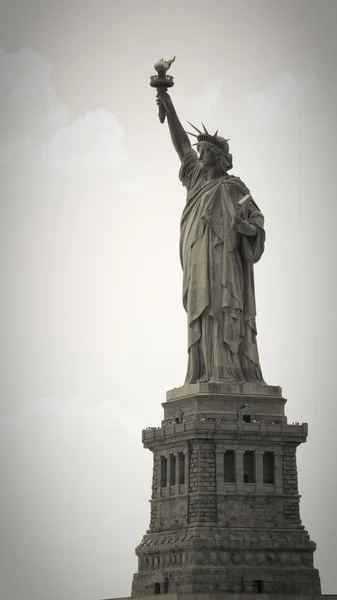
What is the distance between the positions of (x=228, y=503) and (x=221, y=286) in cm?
749

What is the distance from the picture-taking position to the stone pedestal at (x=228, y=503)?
6103 cm

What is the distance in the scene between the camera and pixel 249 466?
62.9 metres

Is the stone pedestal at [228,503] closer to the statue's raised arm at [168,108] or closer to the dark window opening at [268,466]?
the dark window opening at [268,466]

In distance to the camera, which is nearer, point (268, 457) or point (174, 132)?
point (268, 457)

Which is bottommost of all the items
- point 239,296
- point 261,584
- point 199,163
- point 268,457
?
point 261,584

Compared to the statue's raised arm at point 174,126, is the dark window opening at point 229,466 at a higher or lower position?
lower

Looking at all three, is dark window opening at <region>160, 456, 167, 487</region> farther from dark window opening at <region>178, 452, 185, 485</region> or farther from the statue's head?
the statue's head

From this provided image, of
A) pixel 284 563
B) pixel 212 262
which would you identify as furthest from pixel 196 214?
pixel 284 563

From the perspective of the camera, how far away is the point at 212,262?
2547 inches

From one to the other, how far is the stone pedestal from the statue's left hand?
17.5ft

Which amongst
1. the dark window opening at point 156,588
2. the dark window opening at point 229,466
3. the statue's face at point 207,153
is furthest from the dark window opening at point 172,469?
the statue's face at point 207,153

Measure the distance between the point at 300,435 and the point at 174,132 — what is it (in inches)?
474

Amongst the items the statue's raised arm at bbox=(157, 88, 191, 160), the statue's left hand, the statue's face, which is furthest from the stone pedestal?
the statue's raised arm at bbox=(157, 88, 191, 160)

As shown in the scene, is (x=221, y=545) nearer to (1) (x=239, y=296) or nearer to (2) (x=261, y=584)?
(2) (x=261, y=584)
